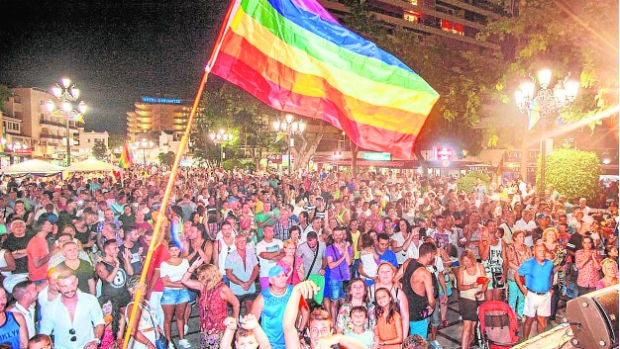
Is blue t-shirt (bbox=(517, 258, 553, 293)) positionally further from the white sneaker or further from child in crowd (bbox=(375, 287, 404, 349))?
the white sneaker

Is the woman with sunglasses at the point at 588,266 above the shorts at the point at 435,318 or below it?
above

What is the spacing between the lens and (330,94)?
4.51m

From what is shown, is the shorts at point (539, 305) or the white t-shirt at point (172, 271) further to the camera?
the shorts at point (539, 305)

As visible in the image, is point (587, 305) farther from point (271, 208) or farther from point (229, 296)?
point (271, 208)

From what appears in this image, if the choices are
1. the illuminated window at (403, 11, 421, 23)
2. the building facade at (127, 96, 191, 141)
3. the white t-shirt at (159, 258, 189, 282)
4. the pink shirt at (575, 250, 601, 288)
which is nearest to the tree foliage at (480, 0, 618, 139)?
the pink shirt at (575, 250, 601, 288)

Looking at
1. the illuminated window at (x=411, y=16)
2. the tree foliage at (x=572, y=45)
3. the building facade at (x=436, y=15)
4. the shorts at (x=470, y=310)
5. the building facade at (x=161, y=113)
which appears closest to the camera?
the shorts at (x=470, y=310)

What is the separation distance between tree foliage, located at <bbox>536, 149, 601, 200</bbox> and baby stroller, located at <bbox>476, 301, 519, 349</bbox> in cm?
1508

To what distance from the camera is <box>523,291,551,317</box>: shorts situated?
636cm

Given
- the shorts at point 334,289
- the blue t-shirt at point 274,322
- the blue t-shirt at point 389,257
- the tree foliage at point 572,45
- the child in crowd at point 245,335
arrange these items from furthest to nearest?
the tree foliage at point 572,45, the blue t-shirt at point 389,257, the shorts at point 334,289, the blue t-shirt at point 274,322, the child in crowd at point 245,335

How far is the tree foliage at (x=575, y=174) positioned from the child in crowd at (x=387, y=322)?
1640 centimetres

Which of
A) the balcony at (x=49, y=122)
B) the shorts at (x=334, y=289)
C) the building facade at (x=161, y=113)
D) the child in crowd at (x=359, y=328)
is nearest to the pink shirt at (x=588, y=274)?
the shorts at (x=334, y=289)

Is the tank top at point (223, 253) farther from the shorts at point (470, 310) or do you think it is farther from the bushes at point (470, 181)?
the bushes at point (470, 181)

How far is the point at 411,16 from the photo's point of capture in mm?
71312

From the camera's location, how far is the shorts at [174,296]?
6.25 m
